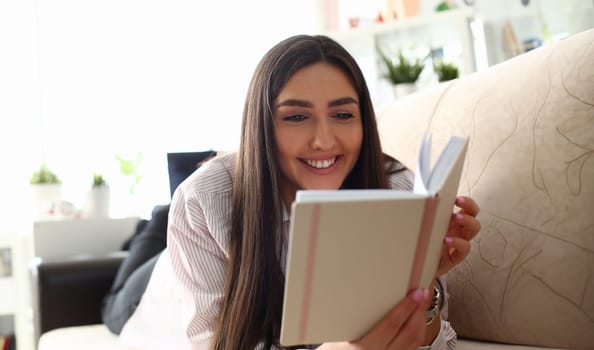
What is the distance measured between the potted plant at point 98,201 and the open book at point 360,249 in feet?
7.67

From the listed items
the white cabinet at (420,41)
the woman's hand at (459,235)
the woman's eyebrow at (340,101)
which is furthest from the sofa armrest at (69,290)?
the white cabinet at (420,41)

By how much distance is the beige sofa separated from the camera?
85 cm

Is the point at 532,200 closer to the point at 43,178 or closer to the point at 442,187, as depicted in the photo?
the point at 442,187

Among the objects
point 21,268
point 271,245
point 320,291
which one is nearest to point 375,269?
point 320,291

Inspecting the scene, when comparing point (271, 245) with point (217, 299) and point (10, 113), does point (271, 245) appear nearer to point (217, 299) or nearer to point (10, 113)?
point (217, 299)

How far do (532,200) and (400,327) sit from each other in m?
0.31

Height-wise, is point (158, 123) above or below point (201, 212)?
above

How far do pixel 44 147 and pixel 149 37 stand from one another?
815mm

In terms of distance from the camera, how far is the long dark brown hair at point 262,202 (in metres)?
0.96

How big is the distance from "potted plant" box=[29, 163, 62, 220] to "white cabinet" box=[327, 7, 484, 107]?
166 centimetres

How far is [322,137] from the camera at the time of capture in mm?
962

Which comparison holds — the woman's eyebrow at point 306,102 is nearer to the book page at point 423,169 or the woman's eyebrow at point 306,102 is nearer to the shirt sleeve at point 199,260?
the shirt sleeve at point 199,260

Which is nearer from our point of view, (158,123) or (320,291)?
(320,291)

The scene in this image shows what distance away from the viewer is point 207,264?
104 cm
